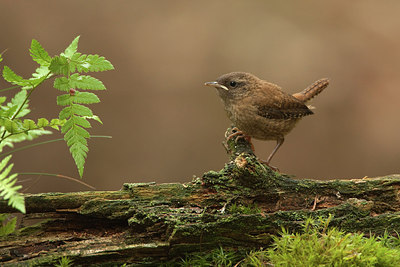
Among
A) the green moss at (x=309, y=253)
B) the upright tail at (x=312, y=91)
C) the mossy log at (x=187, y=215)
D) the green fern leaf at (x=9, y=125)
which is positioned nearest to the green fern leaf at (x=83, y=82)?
the green fern leaf at (x=9, y=125)

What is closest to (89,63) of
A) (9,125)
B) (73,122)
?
(73,122)

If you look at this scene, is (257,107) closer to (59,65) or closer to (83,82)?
(83,82)

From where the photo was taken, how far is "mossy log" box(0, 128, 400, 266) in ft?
9.27

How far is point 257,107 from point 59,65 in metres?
2.47

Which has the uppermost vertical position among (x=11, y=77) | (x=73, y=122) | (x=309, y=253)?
(x=11, y=77)

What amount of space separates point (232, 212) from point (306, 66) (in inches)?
192

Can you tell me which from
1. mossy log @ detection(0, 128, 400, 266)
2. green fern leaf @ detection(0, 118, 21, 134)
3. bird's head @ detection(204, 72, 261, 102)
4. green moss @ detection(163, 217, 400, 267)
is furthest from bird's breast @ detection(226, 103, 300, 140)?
green fern leaf @ detection(0, 118, 21, 134)

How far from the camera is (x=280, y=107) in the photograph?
192 inches

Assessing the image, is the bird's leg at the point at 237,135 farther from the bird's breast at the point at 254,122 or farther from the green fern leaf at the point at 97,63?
the green fern leaf at the point at 97,63

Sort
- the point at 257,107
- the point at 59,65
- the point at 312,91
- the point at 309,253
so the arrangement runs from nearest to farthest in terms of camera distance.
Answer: the point at 309,253
the point at 59,65
the point at 257,107
the point at 312,91

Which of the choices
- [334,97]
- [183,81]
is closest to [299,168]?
[334,97]

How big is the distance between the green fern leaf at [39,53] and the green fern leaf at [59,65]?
144mm

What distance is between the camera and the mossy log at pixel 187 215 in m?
2.83

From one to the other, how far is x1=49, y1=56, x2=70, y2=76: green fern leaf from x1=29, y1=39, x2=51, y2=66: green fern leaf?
144 millimetres
